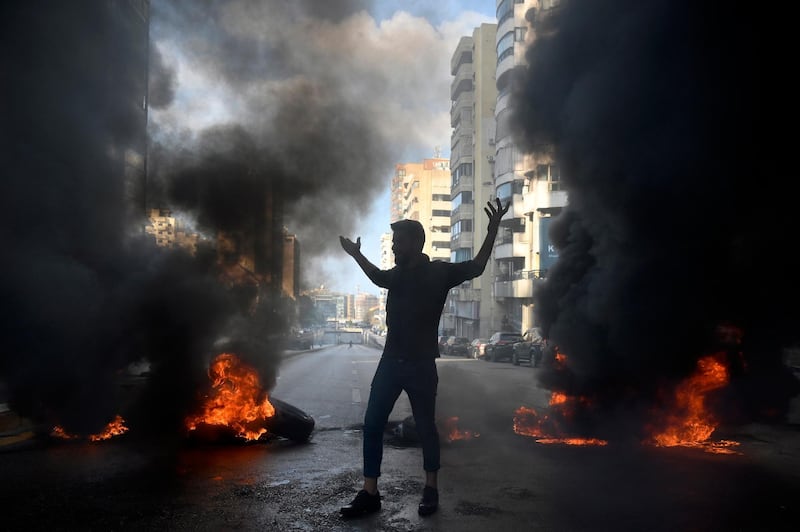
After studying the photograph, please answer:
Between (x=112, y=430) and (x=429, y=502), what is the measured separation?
3.99 metres

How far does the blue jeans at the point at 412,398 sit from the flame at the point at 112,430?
350 centimetres

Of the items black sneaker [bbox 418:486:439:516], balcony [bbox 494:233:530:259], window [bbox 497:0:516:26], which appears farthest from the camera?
window [bbox 497:0:516:26]

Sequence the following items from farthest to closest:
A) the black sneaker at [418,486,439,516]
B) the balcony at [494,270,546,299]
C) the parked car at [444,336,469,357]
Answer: the balcony at [494,270,546,299] < the parked car at [444,336,469,357] < the black sneaker at [418,486,439,516]

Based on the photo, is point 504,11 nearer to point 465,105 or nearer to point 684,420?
point 465,105

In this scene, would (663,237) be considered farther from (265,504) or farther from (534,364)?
(534,364)

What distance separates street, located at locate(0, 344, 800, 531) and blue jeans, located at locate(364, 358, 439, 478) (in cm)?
39

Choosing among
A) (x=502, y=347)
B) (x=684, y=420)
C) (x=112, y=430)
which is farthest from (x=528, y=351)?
(x=112, y=430)

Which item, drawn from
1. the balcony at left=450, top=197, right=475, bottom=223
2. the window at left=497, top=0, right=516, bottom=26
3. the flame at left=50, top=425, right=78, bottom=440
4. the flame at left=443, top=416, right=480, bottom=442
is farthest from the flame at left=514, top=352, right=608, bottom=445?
the balcony at left=450, top=197, right=475, bottom=223

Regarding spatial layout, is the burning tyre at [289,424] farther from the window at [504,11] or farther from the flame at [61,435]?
the window at [504,11]

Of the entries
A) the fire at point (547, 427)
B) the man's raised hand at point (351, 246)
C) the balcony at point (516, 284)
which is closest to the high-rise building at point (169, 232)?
the man's raised hand at point (351, 246)

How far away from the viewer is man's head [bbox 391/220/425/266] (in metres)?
4.55

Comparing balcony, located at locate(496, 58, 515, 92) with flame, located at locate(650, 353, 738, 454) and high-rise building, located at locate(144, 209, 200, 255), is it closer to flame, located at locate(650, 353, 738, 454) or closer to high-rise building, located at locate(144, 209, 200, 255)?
high-rise building, located at locate(144, 209, 200, 255)

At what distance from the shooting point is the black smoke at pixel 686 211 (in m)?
6.84

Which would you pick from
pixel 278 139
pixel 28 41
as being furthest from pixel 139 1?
pixel 278 139
